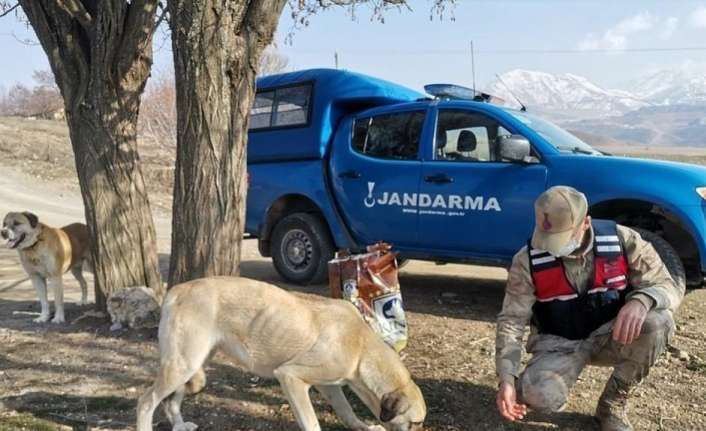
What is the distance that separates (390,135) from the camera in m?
6.53

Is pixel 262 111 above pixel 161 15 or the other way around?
the other way around

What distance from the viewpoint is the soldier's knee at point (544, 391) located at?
331cm

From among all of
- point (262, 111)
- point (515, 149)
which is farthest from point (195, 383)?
point (262, 111)

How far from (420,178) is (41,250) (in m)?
3.44

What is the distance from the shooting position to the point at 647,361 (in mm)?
3311

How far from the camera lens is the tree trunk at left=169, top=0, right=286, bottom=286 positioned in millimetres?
4605

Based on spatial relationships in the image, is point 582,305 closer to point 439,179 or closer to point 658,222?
point 658,222

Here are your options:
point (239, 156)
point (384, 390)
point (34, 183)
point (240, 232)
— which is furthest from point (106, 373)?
point (34, 183)

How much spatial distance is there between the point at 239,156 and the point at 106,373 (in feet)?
5.70

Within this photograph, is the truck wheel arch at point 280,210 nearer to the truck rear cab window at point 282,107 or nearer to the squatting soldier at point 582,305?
the truck rear cab window at point 282,107

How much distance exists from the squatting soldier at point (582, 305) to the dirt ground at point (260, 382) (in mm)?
340

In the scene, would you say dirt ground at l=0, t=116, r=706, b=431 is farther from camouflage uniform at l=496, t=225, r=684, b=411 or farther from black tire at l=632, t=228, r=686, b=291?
black tire at l=632, t=228, r=686, b=291

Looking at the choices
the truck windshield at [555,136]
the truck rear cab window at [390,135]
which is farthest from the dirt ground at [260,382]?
the truck windshield at [555,136]

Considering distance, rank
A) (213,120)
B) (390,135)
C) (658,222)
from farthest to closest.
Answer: (390,135) < (658,222) < (213,120)
